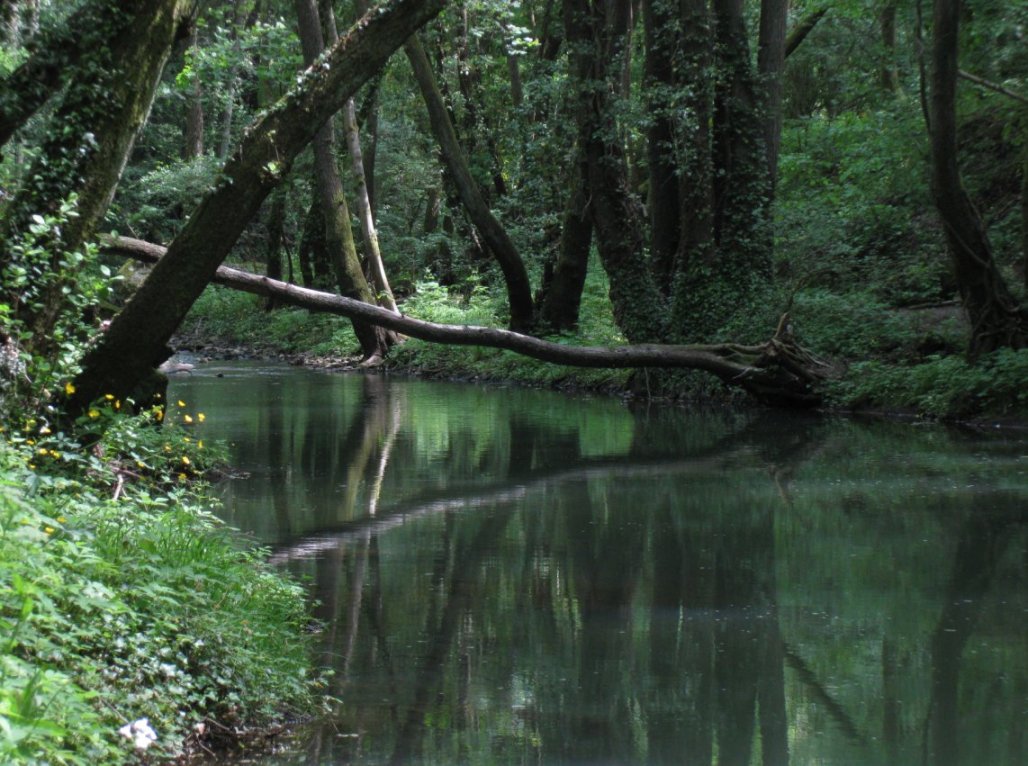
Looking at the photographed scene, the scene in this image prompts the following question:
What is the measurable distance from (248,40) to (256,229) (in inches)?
1289

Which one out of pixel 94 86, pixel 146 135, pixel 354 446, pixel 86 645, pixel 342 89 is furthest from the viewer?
pixel 146 135

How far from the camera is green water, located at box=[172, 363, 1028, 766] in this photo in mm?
5316

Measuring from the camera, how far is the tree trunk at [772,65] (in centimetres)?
1986

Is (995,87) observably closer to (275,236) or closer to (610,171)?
(610,171)

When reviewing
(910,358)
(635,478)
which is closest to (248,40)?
(635,478)

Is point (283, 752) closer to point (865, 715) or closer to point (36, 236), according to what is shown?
point (865, 715)

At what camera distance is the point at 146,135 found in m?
40.0

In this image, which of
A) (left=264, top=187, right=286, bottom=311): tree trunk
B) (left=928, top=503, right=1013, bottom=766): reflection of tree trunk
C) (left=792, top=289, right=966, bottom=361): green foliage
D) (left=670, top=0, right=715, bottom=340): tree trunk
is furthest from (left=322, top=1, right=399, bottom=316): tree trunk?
(left=928, top=503, right=1013, bottom=766): reflection of tree trunk

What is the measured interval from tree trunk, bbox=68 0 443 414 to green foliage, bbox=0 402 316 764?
236 cm

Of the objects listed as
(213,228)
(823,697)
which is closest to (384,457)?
(213,228)

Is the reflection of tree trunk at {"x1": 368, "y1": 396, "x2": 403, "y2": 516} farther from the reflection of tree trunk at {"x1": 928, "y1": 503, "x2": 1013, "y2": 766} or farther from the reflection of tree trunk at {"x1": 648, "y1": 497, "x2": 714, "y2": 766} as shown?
the reflection of tree trunk at {"x1": 928, "y1": 503, "x2": 1013, "y2": 766}

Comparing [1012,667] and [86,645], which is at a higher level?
[86,645]

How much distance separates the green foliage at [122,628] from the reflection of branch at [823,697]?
8.11 feet

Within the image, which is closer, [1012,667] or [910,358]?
[1012,667]
